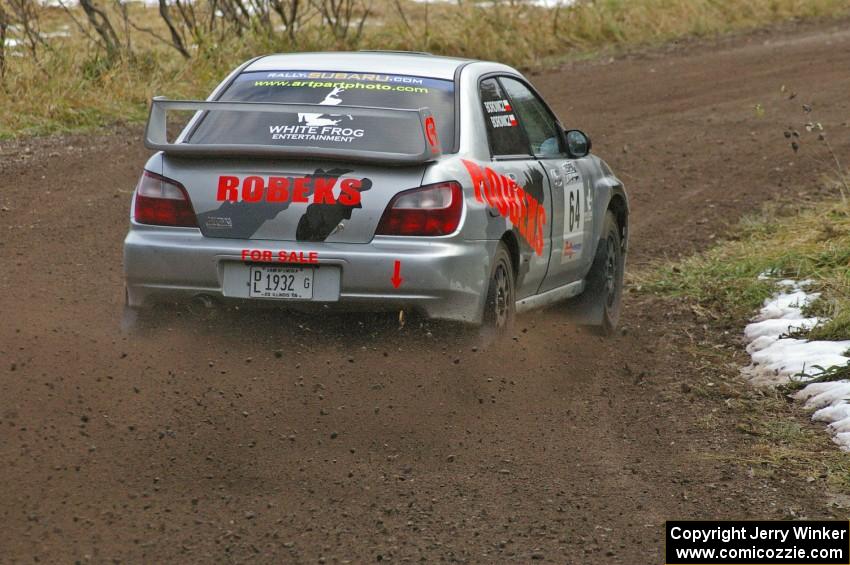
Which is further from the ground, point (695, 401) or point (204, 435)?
point (204, 435)

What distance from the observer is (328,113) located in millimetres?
6574

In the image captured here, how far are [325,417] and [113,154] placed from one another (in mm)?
8082

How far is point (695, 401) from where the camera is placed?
714cm

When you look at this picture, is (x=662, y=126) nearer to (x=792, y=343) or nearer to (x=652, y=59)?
(x=652, y=59)

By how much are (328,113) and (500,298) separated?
3.83 feet

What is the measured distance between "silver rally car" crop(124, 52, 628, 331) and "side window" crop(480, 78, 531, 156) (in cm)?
3

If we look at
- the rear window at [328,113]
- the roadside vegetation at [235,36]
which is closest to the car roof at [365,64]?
the rear window at [328,113]

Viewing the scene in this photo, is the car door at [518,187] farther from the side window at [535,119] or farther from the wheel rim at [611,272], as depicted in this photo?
the wheel rim at [611,272]

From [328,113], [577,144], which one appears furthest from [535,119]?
[328,113]

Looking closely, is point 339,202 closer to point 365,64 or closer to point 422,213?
point 422,213

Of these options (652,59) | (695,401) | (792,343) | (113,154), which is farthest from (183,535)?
(652,59)

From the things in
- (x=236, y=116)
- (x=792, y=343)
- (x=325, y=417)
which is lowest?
(x=792, y=343)

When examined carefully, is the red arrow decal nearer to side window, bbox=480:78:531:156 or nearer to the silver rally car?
the silver rally car

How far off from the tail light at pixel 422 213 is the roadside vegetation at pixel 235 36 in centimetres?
838
